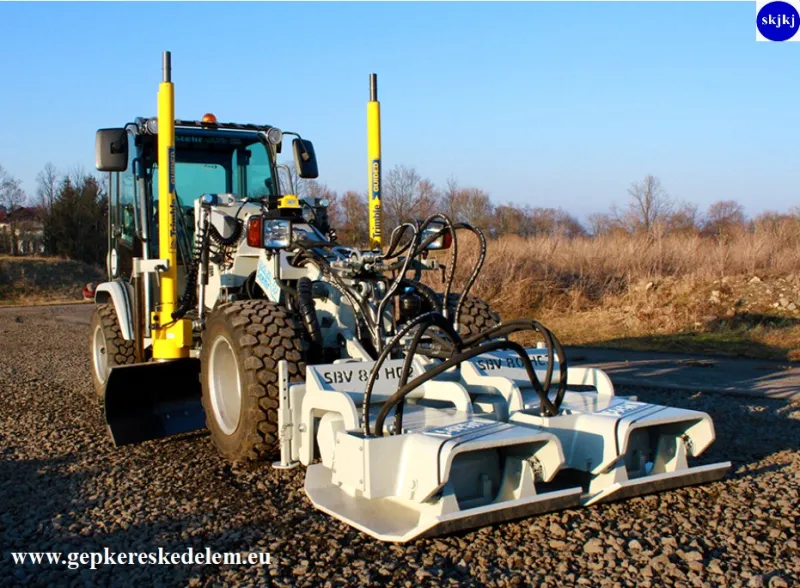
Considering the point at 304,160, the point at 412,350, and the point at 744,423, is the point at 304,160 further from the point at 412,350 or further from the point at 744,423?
the point at 744,423

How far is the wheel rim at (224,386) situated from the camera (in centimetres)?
570

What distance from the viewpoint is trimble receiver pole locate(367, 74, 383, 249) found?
7.19m

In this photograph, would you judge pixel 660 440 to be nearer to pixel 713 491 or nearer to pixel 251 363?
pixel 713 491

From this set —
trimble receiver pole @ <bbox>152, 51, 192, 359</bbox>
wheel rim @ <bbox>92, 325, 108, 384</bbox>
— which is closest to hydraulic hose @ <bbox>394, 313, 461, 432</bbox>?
trimble receiver pole @ <bbox>152, 51, 192, 359</bbox>

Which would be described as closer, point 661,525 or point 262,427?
point 661,525

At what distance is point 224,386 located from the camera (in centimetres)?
582

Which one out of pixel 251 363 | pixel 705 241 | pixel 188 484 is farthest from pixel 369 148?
pixel 705 241

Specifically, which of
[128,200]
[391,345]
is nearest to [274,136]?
[128,200]

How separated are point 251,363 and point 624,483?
2.29 m

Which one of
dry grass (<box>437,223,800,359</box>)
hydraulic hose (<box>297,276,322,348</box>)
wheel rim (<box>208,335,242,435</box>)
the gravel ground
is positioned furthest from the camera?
dry grass (<box>437,223,800,359</box>)

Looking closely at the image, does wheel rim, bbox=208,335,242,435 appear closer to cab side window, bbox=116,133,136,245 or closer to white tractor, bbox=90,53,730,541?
white tractor, bbox=90,53,730,541

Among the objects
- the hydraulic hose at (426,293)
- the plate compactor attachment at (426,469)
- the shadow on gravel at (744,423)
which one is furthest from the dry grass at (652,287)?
the plate compactor attachment at (426,469)

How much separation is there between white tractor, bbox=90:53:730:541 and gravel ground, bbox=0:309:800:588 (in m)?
0.16

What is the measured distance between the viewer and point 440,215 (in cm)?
516
